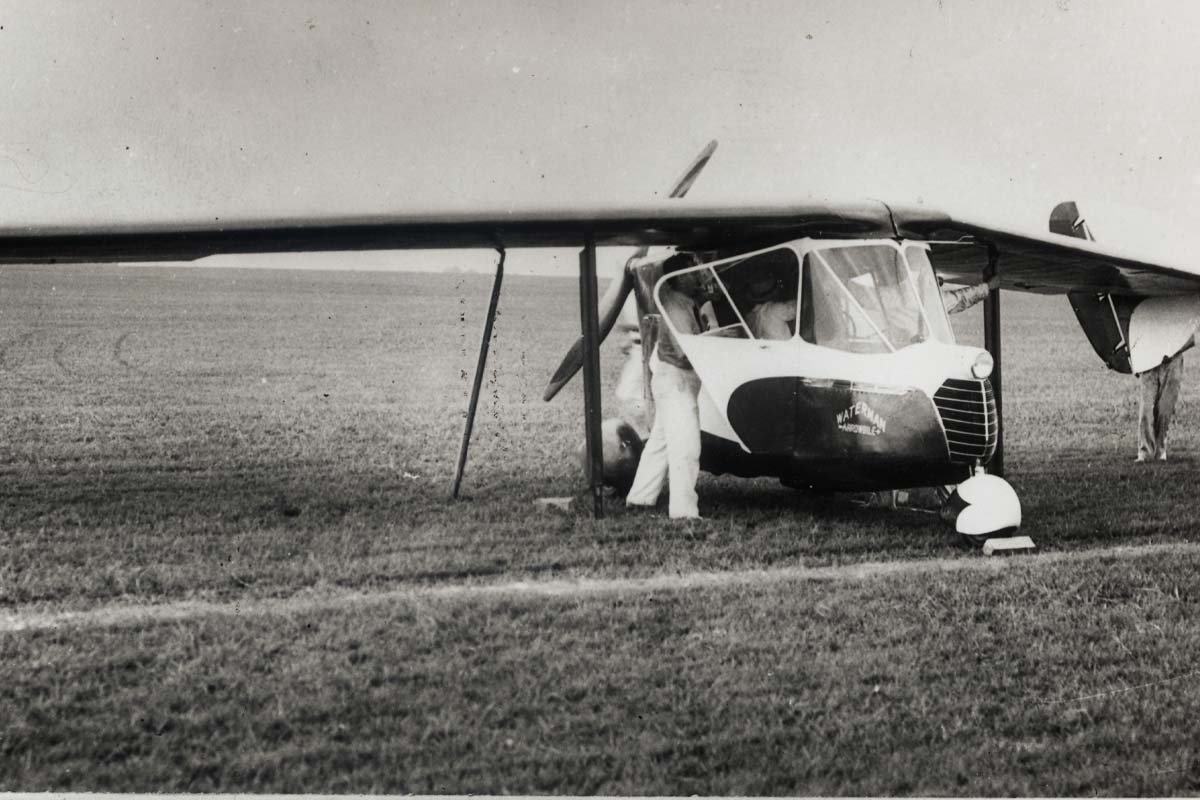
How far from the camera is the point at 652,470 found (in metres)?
9.41

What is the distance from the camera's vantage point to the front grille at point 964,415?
297 inches

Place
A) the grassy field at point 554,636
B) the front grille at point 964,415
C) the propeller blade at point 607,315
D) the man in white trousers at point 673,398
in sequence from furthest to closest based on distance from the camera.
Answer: the propeller blade at point 607,315, the man in white trousers at point 673,398, the front grille at point 964,415, the grassy field at point 554,636

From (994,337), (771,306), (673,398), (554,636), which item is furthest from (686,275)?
(554,636)

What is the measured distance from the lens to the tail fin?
→ 34.9 feet

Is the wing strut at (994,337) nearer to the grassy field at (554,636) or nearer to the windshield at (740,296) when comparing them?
the grassy field at (554,636)

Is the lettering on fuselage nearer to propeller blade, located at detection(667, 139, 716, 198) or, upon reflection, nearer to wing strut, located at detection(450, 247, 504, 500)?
wing strut, located at detection(450, 247, 504, 500)

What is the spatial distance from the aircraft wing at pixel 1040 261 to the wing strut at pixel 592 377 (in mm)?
2535

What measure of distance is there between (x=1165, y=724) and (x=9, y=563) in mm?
6892

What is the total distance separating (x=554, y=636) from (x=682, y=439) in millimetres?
3932

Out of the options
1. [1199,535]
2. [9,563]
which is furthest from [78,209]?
[1199,535]

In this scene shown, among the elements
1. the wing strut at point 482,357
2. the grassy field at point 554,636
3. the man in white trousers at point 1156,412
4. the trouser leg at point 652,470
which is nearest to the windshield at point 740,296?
the trouser leg at point 652,470

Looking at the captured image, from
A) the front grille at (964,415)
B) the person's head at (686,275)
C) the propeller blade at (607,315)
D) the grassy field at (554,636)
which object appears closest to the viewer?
the grassy field at (554,636)

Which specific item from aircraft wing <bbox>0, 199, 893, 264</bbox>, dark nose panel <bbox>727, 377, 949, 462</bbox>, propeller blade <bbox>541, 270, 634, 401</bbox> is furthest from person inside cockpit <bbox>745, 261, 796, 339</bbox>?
propeller blade <bbox>541, 270, 634, 401</bbox>

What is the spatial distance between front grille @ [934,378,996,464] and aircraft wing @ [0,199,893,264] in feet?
4.86
